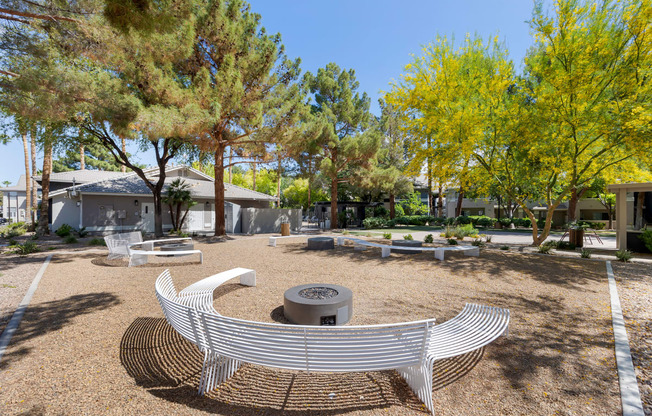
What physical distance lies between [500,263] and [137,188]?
71.6 feet

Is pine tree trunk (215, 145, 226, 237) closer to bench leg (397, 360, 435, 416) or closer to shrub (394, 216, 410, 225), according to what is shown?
bench leg (397, 360, 435, 416)

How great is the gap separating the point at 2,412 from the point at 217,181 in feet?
47.9

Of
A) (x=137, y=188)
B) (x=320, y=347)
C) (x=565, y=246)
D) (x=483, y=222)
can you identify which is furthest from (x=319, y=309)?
(x=483, y=222)

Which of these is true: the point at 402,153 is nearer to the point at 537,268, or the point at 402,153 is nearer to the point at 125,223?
the point at 537,268

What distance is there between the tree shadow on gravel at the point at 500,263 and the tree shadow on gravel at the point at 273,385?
5081mm

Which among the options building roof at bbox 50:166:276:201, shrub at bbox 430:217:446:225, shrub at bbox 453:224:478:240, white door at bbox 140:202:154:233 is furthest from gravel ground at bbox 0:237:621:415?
shrub at bbox 430:217:446:225

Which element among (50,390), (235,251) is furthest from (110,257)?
(50,390)

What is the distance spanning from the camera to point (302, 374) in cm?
331

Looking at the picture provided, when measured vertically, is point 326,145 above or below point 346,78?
below

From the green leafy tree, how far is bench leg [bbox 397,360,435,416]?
18.5 m

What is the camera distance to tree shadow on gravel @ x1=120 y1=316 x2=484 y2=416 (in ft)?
9.00

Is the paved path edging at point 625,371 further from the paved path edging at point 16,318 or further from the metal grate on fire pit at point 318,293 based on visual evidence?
the paved path edging at point 16,318

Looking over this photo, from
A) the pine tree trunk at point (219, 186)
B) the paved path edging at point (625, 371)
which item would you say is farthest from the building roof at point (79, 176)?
the paved path edging at point (625, 371)

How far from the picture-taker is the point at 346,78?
2378cm
